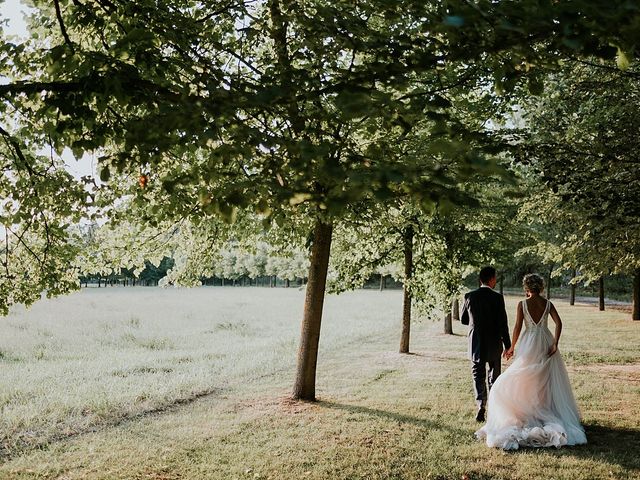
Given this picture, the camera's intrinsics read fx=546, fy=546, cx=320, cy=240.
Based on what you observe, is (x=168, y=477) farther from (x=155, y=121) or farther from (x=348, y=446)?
(x=155, y=121)

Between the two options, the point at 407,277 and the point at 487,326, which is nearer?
the point at 487,326

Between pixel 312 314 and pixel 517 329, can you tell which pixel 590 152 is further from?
pixel 312 314

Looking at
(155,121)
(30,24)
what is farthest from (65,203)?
(155,121)

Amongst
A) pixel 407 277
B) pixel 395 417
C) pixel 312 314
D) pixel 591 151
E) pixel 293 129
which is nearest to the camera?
pixel 293 129

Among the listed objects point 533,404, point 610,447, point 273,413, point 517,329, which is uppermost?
point 517,329

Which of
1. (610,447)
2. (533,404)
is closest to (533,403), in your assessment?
(533,404)

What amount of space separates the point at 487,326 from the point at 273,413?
158 inches

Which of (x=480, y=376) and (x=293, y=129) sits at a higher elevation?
(x=293, y=129)

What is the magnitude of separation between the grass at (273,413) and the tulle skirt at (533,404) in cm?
28

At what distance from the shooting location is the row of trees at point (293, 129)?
3594mm

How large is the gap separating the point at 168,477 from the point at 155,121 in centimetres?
A: 470

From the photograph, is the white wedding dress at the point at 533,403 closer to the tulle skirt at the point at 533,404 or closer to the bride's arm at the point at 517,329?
the tulle skirt at the point at 533,404

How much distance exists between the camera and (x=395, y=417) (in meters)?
9.20

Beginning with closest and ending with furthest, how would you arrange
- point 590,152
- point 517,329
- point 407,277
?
point 517,329 → point 590,152 → point 407,277
